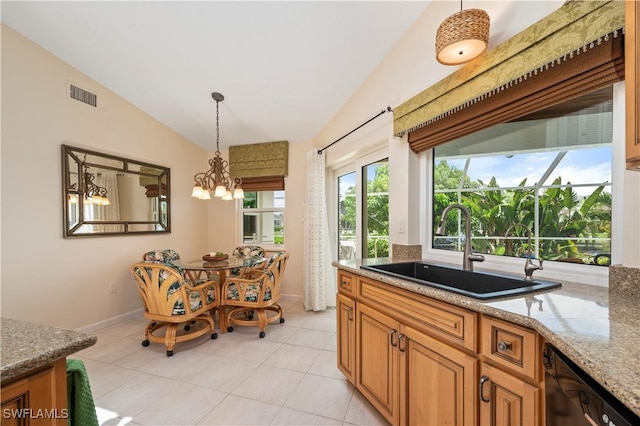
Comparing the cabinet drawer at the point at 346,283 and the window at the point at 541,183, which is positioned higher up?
the window at the point at 541,183

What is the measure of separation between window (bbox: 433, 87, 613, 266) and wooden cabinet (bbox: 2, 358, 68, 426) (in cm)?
183

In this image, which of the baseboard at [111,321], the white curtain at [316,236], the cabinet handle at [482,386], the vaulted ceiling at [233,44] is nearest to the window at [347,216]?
the white curtain at [316,236]

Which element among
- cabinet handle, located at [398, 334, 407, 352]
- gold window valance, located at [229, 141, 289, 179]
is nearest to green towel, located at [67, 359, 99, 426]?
cabinet handle, located at [398, 334, 407, 352]

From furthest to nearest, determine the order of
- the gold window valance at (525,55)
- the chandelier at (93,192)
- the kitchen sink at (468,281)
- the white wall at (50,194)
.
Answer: the chandelier at (93,192)
the white wall at (50,194)
the kitchen sink at (468,281)
the gold window valance at (525,55)

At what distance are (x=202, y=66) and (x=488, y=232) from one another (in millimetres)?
2985

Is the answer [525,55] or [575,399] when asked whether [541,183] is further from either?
[575,399]

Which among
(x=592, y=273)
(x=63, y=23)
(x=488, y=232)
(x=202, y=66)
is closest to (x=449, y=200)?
(x=488, y=232)

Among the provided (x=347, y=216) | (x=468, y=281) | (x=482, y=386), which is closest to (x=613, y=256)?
(x=468, y=281)

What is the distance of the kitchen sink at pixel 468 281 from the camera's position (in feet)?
3.72

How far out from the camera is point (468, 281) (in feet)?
5.18

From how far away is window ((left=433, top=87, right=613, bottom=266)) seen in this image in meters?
1.29

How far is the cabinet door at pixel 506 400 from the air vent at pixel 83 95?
4.12 m

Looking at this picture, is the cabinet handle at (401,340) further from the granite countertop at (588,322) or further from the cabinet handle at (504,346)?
the cabinet handle at (504,346)

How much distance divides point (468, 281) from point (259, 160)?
11.3 ft
